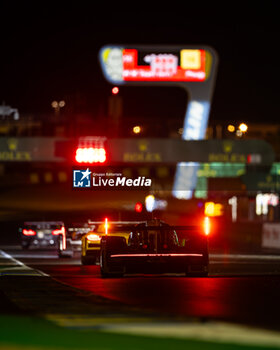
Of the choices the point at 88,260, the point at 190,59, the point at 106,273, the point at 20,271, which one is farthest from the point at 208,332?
the point at 190,59

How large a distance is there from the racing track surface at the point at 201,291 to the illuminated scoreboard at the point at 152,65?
176 ft

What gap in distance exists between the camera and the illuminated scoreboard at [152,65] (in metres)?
79.6

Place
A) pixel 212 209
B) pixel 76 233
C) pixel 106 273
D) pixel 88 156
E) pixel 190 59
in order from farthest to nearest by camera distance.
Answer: pixel 190 59 → pixel 212 209 → pixel 88 156 → pixel 76 233 → pixel 106 273

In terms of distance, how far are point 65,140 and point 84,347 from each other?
68.2 metres

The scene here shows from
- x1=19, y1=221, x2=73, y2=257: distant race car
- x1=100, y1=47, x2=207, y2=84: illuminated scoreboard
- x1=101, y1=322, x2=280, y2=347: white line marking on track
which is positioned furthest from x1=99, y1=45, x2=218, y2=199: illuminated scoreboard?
x1=101, y1=322, x2=280, y2=347: white line marking on track

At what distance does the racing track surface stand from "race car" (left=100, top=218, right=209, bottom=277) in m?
0.26

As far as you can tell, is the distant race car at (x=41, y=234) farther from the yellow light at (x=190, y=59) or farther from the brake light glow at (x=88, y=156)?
the yellow light at (x=190, y=59)

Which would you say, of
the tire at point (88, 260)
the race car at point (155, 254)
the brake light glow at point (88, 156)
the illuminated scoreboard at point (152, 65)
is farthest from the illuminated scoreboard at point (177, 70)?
the race car at point (155, 254)

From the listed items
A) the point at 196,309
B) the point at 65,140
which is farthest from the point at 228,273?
the point at 65,140

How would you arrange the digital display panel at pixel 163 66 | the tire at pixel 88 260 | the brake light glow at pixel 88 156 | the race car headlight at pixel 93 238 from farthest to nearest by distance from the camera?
the digital display panel at pixel 163 66 → the brake light glow at pixel 88 156 → the tire at pixel 88 260 → the race car headlight at pixel 93 238

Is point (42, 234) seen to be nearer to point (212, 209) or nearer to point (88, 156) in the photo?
point (88, 156)

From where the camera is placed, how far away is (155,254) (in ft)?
71.7

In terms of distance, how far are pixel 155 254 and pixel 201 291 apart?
13.9ft

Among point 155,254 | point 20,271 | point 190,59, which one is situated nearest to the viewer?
point 155,254
